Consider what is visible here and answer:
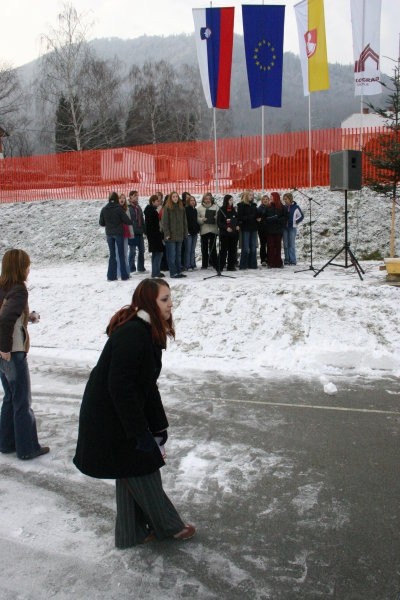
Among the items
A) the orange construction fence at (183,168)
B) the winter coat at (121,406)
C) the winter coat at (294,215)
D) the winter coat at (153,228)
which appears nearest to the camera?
the winter coat at (121,406)

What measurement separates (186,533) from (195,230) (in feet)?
29.7

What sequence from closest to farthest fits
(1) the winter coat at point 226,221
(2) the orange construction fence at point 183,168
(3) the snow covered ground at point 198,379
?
(3) the snow covered ground at point 198,379 → (1) the winter coat at point 226,221 → (2) the orange construction fence at point 183,168

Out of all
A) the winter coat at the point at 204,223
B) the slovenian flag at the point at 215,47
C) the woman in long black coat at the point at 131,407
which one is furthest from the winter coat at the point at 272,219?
the woman in long black coat at the point at 131,407

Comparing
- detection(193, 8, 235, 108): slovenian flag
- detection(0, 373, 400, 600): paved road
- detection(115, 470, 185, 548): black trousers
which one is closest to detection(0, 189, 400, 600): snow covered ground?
detection(0, 373, 400, 600): paved road

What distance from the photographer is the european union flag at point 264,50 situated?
14688 millimetres

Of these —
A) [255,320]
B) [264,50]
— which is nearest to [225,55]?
[264,50]

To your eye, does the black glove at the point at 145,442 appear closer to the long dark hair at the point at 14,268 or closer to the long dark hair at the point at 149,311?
the long dark hair at the point at 149,311

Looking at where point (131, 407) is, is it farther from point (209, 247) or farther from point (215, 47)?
point (215, 47)

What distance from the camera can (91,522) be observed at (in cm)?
396

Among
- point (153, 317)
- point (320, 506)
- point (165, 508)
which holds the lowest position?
point (320, 506)

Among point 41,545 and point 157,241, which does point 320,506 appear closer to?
point 41,545

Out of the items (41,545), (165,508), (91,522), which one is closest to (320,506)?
(165,508)

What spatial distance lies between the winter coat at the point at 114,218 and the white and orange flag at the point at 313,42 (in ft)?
25.2

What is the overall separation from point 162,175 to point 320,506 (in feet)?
55.8
